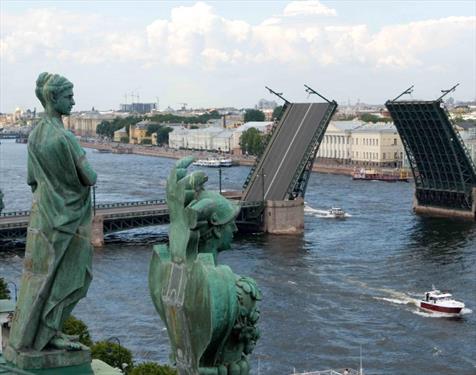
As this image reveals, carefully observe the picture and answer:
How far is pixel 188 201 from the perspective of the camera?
2.66 metres

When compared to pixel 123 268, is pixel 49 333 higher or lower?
higher

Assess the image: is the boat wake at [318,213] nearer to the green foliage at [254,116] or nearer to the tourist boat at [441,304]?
the tourist boat at [441,304]

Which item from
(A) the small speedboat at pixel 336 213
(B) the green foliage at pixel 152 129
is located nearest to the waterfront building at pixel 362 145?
(A) the small speedboat at pixel 336 213

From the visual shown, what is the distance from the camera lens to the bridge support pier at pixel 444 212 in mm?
32125

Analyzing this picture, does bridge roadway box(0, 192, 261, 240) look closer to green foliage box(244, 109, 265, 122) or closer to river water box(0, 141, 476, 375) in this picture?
river water box(0, 141, 476, 375)

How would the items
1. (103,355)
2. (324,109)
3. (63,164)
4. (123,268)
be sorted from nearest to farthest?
(63,164)
(103,355)
(123,268)
(324,109)

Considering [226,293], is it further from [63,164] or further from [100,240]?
[100,240]

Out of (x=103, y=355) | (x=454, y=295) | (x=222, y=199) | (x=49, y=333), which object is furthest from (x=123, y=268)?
(x=222, y=199)

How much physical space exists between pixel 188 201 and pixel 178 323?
33 cm

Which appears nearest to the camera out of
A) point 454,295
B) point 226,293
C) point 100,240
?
point 226,293

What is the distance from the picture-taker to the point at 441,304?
17.6m

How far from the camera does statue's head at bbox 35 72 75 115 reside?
4.46 meters

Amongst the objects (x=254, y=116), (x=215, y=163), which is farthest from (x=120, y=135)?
(x=215, y=163)

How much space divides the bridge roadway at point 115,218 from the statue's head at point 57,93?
21.1 m
